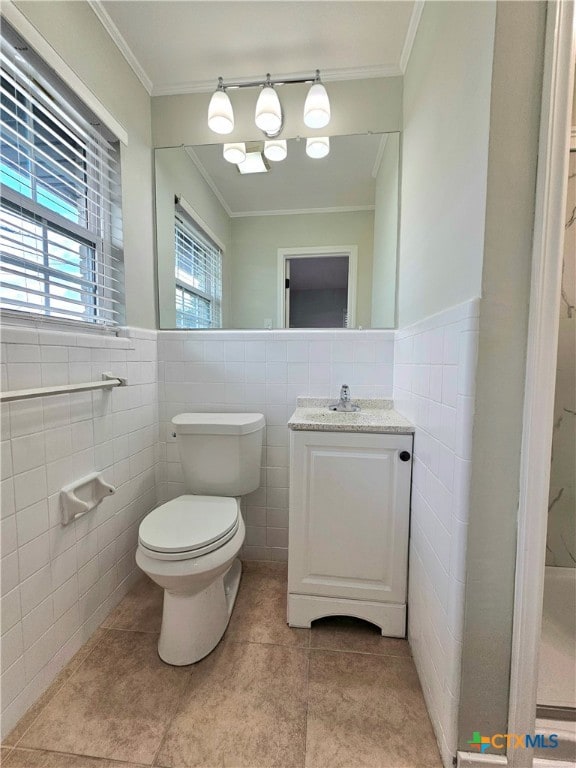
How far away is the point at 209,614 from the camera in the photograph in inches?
45.5

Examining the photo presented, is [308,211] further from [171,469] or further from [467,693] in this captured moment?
[467,693]

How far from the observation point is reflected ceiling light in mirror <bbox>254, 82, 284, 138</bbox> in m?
1.40

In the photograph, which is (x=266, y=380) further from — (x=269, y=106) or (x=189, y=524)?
(x=269, y=106)

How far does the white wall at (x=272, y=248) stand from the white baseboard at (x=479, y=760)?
151 cm

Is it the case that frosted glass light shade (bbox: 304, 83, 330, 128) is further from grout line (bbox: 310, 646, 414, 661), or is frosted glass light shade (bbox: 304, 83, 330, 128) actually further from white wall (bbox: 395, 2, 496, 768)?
grout line (bbox: 310, 646, 414, 661)

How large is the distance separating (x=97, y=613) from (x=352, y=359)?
1570 millimetres

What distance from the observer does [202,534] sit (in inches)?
43.1

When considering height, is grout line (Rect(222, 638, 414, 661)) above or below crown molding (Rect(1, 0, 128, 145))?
below

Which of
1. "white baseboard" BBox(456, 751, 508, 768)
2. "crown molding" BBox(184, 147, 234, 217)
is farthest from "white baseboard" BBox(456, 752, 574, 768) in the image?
"crown molding" BBox(184, 147, 234, 217)

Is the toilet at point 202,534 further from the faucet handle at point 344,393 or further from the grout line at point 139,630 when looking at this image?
the faucet handle at point 344,393

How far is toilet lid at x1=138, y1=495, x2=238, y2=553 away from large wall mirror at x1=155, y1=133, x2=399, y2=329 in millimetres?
909

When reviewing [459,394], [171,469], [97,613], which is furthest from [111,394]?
[459,394]

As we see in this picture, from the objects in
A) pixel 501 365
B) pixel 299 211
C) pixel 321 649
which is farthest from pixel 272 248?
pixel 321 649

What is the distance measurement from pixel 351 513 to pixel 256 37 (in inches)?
79.2
